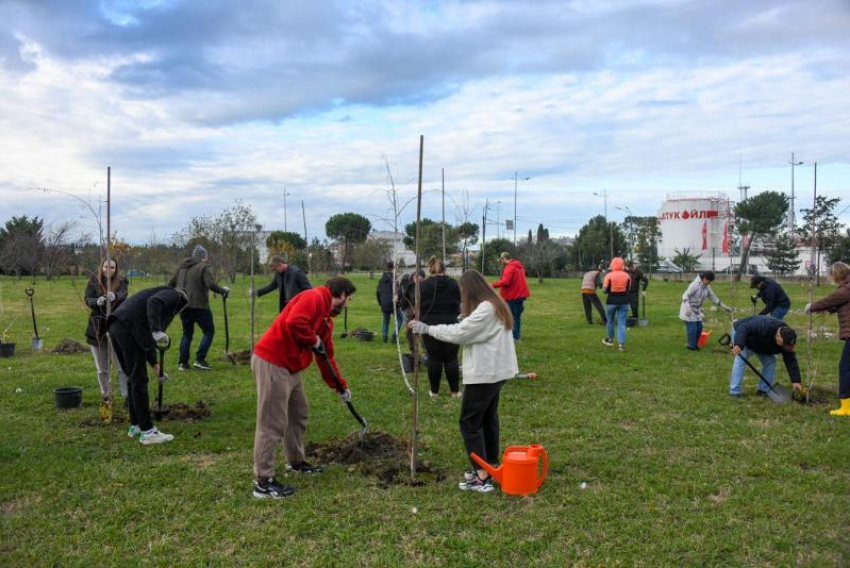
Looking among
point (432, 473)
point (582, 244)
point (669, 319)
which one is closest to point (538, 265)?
point (582, 244)

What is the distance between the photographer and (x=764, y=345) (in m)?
7.69

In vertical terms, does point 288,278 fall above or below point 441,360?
above

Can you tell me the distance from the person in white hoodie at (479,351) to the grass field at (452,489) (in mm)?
438

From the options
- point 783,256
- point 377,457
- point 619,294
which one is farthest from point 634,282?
point 783,256

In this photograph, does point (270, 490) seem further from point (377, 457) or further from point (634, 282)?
point (634, 282)

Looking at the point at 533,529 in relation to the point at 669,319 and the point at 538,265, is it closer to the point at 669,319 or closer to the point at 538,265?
the point at 669,319

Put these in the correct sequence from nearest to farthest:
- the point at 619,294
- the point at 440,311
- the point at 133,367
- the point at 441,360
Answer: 1. the point at 133,367
2. the point at 441,360
3. the point at 440,311
4. the point at 619,294

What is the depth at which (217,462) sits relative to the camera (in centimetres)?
554

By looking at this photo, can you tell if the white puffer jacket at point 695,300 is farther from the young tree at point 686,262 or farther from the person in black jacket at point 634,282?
the young tree at point 686,262

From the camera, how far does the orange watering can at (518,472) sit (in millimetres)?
4738

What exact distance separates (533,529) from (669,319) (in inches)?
571

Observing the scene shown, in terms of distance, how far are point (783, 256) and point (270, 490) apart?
44704 mm

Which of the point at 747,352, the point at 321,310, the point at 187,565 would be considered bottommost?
the point at 187,565

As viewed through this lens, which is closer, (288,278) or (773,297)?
(288,278)
